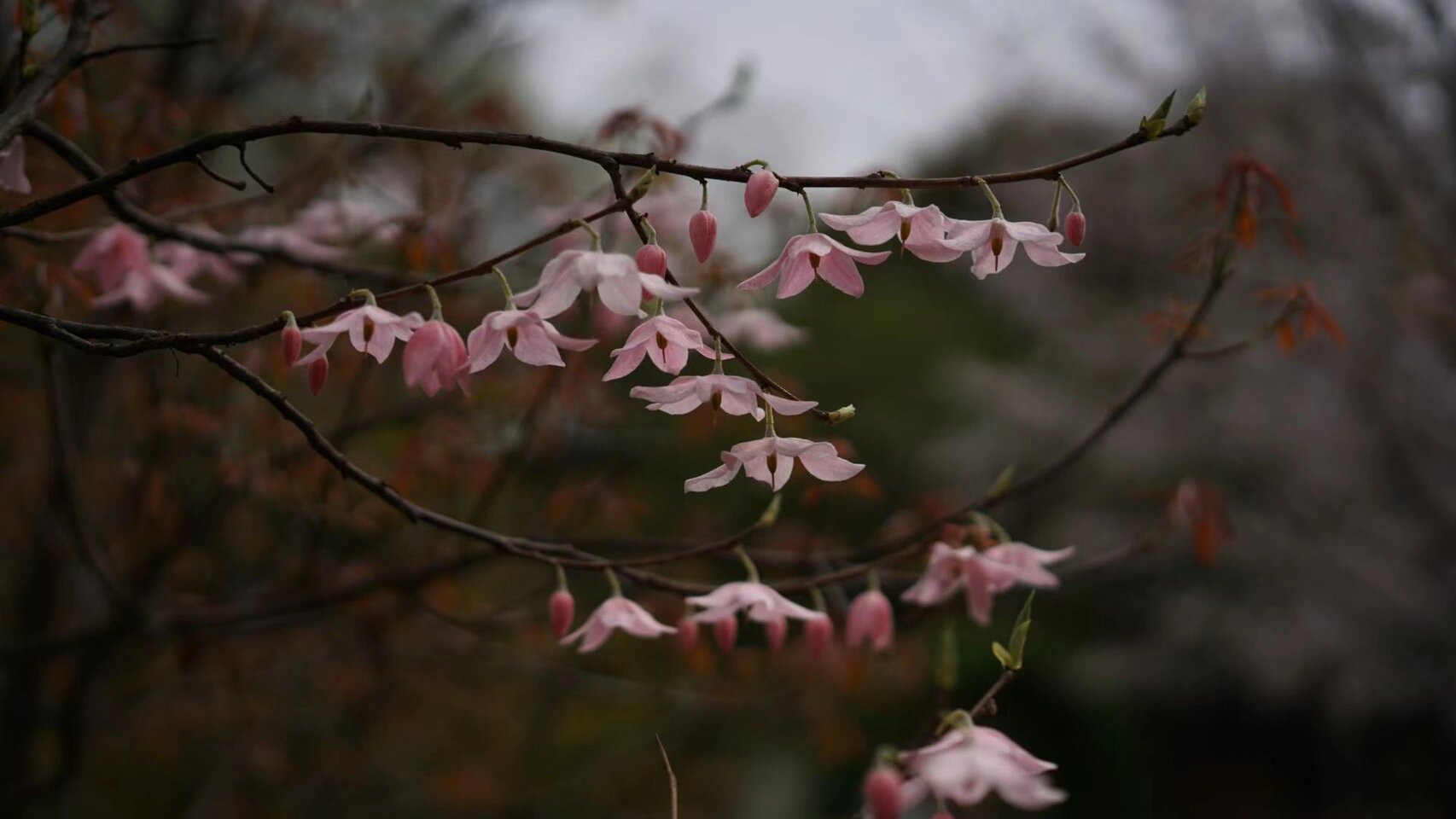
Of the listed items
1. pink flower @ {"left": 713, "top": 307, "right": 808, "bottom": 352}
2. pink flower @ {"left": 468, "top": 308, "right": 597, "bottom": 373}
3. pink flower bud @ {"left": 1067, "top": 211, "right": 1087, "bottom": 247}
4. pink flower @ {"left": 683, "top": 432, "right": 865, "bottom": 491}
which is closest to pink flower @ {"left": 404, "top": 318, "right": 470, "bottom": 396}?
pink flower @ {"left": 468, "top": 308, "right": 597, "bottom": 373}

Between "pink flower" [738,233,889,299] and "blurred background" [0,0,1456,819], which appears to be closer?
"pink flower" [738,233,889,299]

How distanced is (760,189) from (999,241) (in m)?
0.24

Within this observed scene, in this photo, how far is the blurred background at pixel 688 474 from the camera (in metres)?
2.02

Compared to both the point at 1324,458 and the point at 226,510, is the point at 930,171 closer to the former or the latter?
the point at 1324,458

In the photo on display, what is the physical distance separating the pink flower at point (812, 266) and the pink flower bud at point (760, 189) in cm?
6

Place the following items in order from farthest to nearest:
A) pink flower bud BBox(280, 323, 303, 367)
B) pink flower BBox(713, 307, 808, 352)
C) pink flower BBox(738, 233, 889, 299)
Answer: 1. pink flower BBox(713, 307, 808, 352)
2. pink flower BBox(738, 233, 889, 299)
3. pink flower bud BBox(280, 323, 303, 367)

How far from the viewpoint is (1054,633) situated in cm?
763

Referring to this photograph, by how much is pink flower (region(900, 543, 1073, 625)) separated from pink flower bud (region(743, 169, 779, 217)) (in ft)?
1.87

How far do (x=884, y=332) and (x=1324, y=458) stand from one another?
400cm

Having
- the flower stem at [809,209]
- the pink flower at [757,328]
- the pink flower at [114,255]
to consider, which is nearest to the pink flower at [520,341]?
the flower stem at [809,209]

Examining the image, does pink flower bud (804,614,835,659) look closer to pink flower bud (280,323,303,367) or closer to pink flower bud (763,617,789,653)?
pink flower bud (763,617,789,653)

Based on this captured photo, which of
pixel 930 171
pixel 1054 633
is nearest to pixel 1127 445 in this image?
pixel 1054 633

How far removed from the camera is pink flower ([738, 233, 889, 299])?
3.26 feet

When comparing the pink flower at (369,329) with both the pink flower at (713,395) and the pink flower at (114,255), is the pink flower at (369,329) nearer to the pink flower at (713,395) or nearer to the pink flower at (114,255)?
the pink flower at (713,395)
